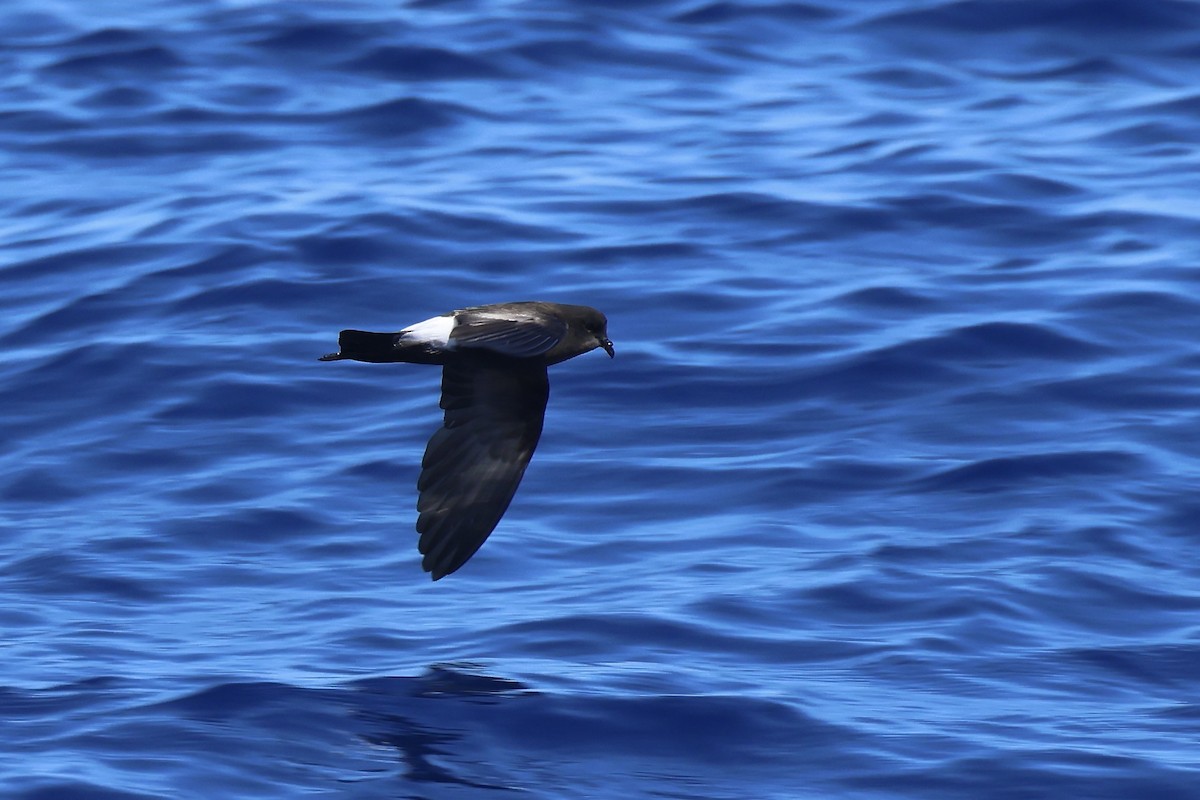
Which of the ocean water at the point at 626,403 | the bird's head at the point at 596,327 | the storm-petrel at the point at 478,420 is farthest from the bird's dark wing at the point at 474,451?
the ocean water at the point at 626,403

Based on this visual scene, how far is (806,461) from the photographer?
8375mm

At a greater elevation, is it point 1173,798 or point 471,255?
point 471,255

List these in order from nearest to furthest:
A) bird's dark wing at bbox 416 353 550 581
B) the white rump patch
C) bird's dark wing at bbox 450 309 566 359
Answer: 1. bird's dark wing at bbox 450 309 566 359
2. the white rump patch
3. bird's dark wing at bbox 416 353 550 581

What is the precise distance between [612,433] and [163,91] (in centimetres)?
598

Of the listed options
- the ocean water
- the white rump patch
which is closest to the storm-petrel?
the white rump patch

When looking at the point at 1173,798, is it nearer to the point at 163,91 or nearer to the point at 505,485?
the point at 505,485

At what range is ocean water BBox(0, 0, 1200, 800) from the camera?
616 cm

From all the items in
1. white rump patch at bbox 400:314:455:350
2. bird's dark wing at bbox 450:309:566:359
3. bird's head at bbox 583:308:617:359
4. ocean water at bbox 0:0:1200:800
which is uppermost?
bird's dark wing at bbox 450:309:566:359

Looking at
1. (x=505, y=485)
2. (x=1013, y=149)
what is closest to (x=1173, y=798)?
(x=505, y=485)

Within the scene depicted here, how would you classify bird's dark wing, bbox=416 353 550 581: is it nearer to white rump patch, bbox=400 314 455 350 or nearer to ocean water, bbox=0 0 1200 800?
white rump patch, bbox=400 314 455 350

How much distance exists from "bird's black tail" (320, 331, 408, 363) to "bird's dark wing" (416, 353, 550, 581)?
565mm

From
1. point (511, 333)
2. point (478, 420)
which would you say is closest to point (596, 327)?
point (478, 420)

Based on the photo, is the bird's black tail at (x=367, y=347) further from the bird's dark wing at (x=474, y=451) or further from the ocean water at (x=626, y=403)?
the ocean water at (x=626, y=403)

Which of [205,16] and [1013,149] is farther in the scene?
[205,16]
